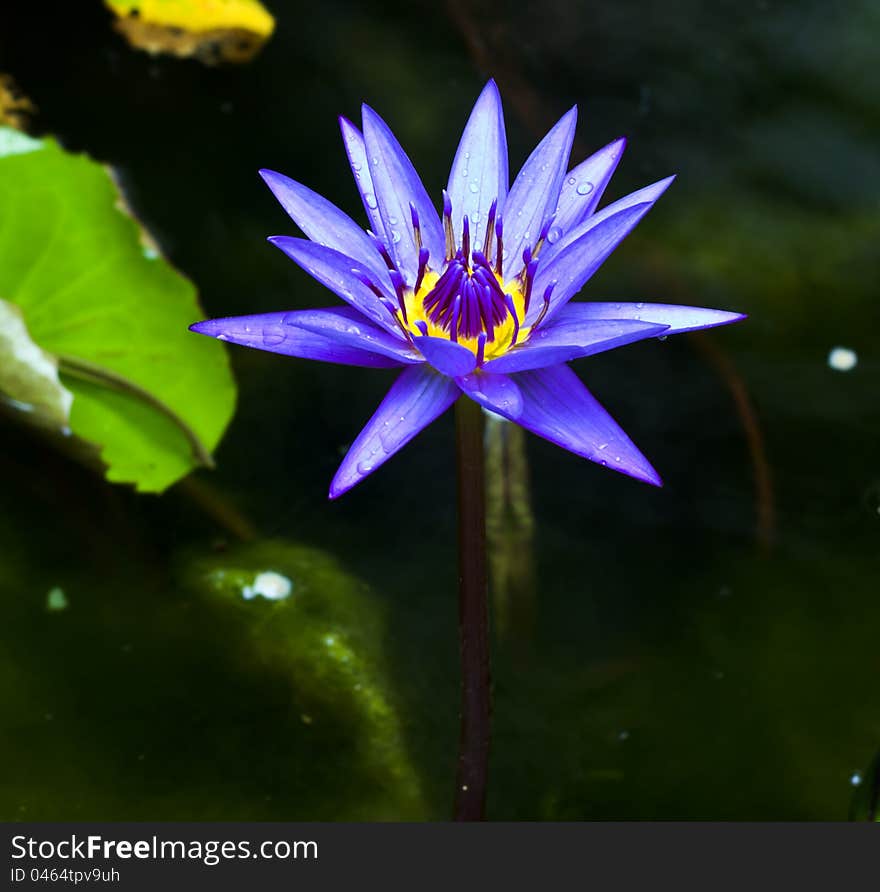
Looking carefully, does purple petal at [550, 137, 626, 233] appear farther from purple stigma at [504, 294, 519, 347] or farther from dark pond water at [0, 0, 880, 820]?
dark pond water at [0, 0, 880, 820]

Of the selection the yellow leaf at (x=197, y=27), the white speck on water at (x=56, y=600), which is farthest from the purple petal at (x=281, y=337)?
the yellow leaf at (x=197, y=27)

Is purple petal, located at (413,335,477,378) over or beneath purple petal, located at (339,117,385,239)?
beneath

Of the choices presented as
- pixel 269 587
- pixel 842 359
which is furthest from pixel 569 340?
pixel 842 359

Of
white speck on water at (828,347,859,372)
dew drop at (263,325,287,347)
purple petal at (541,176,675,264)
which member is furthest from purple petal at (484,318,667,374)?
white speck on water at (828,347,859,372)

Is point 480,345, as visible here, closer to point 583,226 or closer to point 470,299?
point 470,299

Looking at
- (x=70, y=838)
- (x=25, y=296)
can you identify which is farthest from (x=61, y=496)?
(x=70, y=838)

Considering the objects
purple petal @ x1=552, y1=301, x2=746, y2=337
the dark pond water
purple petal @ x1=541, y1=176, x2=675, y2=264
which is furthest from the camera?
the dark pond water
